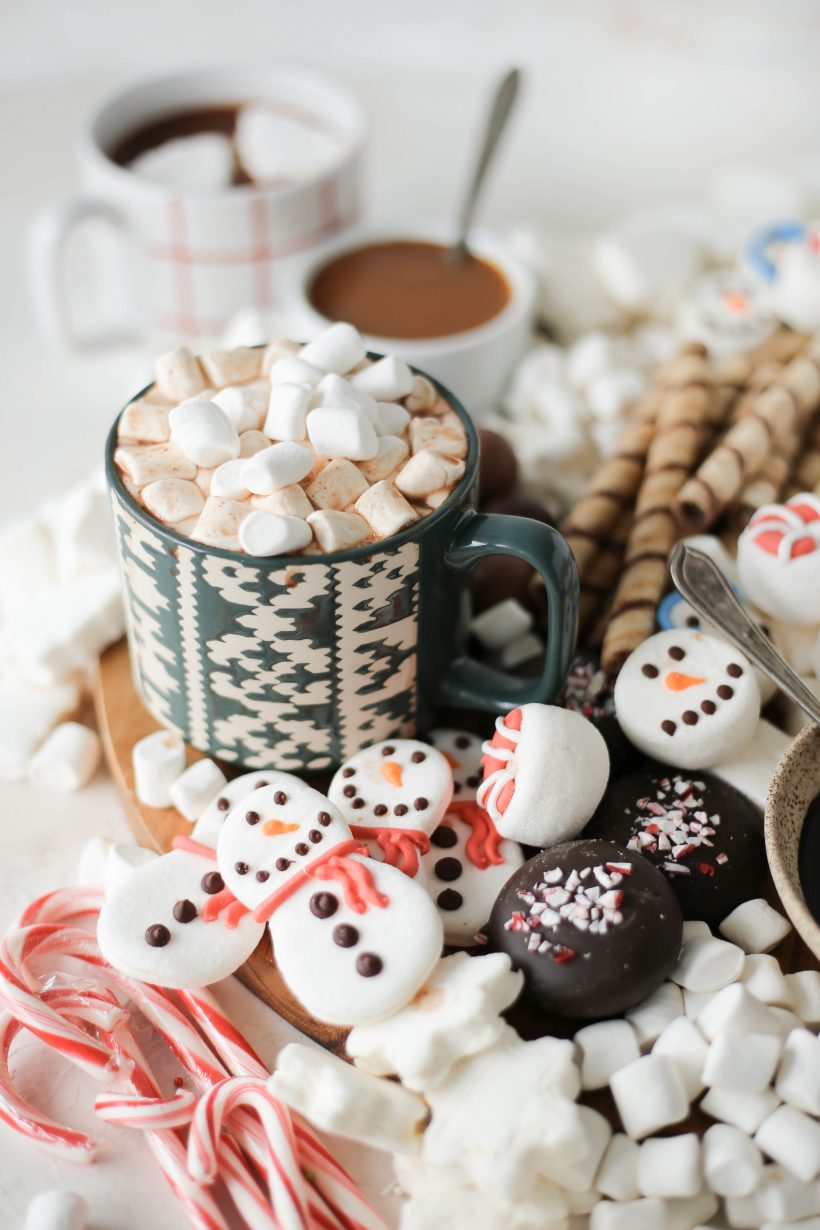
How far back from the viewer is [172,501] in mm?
1032

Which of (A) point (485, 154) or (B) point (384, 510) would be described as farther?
(A) point (485, 154)

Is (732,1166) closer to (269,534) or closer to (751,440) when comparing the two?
(269,534)

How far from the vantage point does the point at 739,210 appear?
1934 mm

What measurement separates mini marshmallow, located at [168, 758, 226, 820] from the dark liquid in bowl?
70cm

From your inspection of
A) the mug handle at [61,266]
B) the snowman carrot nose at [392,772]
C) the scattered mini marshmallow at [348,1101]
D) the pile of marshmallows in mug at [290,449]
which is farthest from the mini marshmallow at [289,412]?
the mug handle at [61,266]

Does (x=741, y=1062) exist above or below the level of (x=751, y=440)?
below

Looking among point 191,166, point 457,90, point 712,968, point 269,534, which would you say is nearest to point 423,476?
point 269,534

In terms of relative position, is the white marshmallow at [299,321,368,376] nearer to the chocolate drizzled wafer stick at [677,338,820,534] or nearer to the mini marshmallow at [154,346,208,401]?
the mini marshmallow at [154,346,208,401]

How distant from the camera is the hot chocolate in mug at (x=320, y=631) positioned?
1019mm

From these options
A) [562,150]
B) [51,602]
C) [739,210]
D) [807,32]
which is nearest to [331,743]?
[51,602]

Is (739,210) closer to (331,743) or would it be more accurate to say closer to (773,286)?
(773,286)

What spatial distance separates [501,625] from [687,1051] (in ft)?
1.70

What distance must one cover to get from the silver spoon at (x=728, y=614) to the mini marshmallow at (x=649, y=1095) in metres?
0.37

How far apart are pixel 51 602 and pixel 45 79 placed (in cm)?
170
